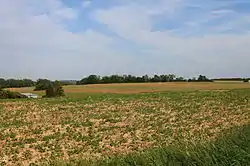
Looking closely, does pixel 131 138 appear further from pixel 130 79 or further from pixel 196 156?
pixel 130 79

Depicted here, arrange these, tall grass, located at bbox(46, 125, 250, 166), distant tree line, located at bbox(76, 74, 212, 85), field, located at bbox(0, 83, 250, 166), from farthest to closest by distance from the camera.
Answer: distant tree line, located at bbox(76, 74, 212, 85) < field, located at bbox(0, 83, 250, 166) < tall grass, located at bbox(46, 125, 250, 166)

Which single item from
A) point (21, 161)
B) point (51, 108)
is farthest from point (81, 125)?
point (51, 108)

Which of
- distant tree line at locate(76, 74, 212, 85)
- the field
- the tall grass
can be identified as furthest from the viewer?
distant tree line at locate(76, 74, 212, 85)

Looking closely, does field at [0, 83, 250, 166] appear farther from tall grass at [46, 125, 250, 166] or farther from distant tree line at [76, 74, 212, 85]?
distant tree line at [76, 74, 212, 85]

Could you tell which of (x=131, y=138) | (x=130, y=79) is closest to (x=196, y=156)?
(x=131, y=138)

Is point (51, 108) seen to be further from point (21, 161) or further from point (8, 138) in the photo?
point (21, 161)

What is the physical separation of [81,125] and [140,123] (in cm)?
371

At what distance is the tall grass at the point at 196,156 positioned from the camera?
5184 millimetres

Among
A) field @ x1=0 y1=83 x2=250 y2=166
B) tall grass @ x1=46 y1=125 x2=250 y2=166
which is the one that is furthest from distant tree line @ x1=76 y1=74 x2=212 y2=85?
tall grass @ x1=46 y1=125 x2=250 y2=166

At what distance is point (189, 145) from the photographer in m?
5.98

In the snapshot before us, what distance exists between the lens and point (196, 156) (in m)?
5.35

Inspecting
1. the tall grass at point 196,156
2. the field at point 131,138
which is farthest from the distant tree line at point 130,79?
the tall grass at point 196,156

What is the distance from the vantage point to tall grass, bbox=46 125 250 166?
518 centimetres

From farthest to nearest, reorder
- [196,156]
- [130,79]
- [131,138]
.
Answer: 1. [130,79]
2. [131,138]
3. [196,156]
